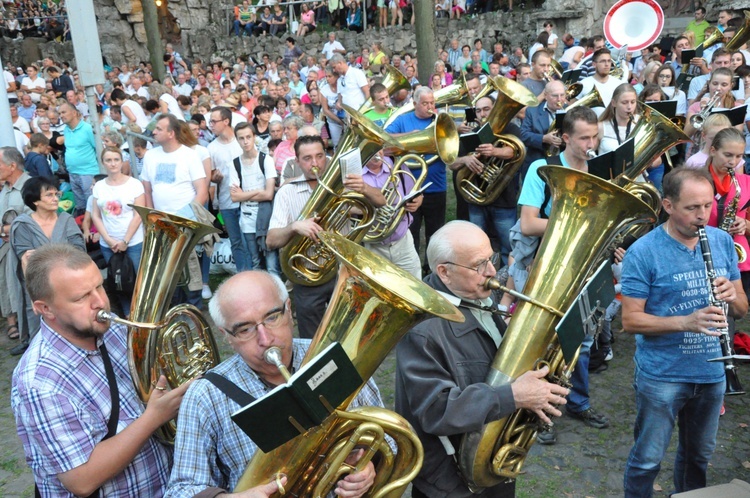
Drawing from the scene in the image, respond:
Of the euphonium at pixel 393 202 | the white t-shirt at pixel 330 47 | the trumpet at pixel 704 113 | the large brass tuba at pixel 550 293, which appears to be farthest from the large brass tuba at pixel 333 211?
the white t-shirt at pixel 330 47

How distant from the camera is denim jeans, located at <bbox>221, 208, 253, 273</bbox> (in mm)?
7066

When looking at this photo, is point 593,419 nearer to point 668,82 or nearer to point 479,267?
point 479,267

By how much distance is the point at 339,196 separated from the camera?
4.45m

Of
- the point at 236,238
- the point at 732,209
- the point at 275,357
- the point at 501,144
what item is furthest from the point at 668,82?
the point at 275,357

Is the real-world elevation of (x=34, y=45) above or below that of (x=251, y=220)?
above

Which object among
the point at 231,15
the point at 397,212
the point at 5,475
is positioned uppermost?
the point at 231,15

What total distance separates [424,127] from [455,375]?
4.60 meters

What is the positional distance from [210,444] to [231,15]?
88.3 ft

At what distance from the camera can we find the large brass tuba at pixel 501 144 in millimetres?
6164

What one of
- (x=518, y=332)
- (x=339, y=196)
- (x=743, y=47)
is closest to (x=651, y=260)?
(x=518, y=332)

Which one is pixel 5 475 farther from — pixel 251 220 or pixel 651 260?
pixel 651 260

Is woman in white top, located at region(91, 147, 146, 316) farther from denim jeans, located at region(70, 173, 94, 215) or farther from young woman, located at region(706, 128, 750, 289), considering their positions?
young woman, located at region(706, 128, 750, 289)

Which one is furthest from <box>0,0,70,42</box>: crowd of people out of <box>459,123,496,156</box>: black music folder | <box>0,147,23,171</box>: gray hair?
<box>459,123,496,156</box>: black music folder

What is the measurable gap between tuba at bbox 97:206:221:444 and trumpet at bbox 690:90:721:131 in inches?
215
